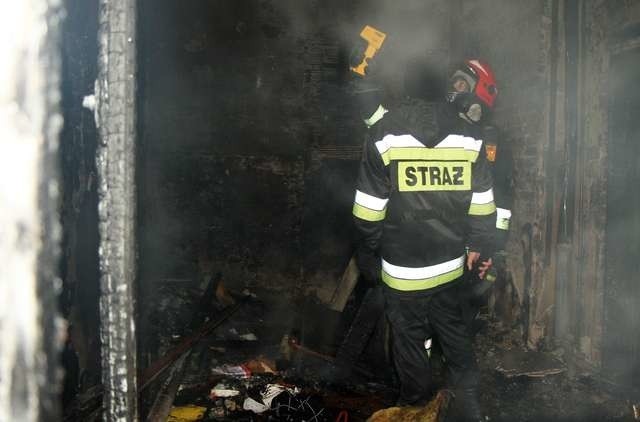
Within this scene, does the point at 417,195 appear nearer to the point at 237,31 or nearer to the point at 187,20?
Result: the point at 237,31

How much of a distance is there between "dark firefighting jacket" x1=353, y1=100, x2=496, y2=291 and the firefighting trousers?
0.42ft

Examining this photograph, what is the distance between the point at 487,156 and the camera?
13.9 ft

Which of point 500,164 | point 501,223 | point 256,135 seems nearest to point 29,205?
point 501,223

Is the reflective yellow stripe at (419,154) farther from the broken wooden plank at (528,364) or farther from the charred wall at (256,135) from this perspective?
the charred wall at (256,135)

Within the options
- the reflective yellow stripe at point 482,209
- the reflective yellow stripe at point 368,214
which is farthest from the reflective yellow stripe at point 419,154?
the reflective yellow stripe at point 482,209

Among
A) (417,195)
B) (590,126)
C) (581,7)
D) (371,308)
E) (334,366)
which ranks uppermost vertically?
(581,7)

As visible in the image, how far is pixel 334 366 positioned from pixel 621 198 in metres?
2.57

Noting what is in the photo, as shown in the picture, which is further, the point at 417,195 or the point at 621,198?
the point at 621,198

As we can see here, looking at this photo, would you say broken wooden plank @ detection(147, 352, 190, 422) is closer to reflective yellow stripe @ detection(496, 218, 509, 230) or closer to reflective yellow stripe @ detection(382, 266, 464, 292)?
reflective yellow stripe @ detection(382, 266, 464, 292)

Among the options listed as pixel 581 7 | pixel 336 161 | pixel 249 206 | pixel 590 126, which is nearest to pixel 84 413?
pixel 249 206

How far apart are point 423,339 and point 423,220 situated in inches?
32.4

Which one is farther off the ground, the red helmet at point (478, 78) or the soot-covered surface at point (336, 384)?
the red helmet at point (478, 78)

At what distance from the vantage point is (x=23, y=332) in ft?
4.70

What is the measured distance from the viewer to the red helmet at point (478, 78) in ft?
14.4
